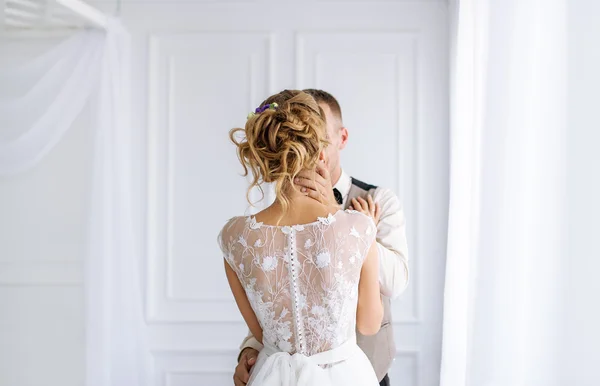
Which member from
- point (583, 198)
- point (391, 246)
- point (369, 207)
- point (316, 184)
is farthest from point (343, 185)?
point (583, 198)

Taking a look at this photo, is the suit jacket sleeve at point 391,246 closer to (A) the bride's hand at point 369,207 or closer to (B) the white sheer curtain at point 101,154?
(A) the bride's hand at point 369,207

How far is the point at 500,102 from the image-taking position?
1790 mm

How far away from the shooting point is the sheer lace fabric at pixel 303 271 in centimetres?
140

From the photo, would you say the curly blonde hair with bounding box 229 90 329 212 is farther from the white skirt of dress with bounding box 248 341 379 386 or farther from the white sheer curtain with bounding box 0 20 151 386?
the white sheer curtain with bounding box 0 20 151 386

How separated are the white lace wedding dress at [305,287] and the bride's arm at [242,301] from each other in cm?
5

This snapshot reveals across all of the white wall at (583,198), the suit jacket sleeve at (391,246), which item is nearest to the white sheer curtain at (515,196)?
the white wall at (583,198)

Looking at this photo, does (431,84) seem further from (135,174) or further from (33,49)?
(33,49)

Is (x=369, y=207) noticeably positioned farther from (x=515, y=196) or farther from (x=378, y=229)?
(x=515, y=196)

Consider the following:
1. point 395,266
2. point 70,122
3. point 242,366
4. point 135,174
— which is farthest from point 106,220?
point 395,266

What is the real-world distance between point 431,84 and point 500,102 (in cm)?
118

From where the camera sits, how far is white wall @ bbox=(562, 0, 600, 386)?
1173mm

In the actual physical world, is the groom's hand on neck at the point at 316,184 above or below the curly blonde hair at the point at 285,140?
below

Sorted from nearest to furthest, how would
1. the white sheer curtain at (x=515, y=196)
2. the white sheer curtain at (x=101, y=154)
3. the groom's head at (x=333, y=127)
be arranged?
1. the white sheer curtain at (x=515, y=196)
2. the groom's head at (x=333, y=127)
3. the white sheer curtain at (x=101, y=154)

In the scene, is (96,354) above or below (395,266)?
below
